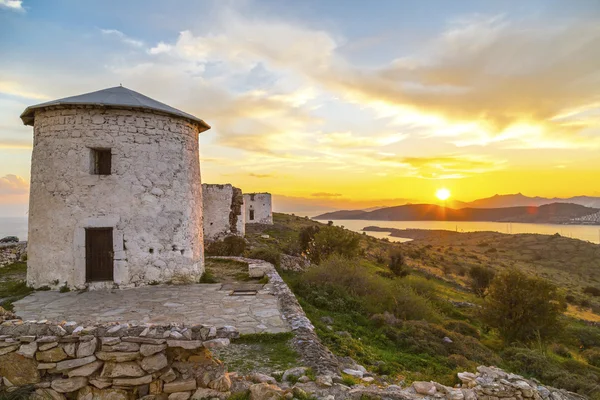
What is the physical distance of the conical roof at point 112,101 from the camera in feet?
31.1

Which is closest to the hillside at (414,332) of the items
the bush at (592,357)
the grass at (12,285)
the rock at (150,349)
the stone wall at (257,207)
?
the bush at (592,357)

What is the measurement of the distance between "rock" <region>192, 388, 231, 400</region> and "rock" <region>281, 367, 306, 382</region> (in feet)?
2.47

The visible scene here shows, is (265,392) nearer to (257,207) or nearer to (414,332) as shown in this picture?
(414,332)

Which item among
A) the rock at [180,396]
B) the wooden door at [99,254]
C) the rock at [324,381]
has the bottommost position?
the rock at [180,396]

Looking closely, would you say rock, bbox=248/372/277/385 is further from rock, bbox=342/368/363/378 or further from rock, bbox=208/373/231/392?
rock, bbox=342/368/363/378

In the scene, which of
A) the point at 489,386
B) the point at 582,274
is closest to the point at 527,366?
the point at 489,386

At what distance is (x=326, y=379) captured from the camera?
15.1 feet

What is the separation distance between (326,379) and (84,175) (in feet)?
27.7

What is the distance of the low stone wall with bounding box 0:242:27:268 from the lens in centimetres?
1466

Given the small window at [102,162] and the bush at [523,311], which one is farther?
the bush at [523,311]

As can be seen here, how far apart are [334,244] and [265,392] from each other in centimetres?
1656

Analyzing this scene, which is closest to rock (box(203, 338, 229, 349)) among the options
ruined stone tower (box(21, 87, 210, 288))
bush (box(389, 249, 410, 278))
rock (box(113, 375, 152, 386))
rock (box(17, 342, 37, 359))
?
rock (box(113, 375, 152, 386))

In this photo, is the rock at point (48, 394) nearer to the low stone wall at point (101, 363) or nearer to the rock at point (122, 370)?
the low stone wall at point (101, 363)

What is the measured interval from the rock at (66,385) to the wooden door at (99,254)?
5.77 metres
